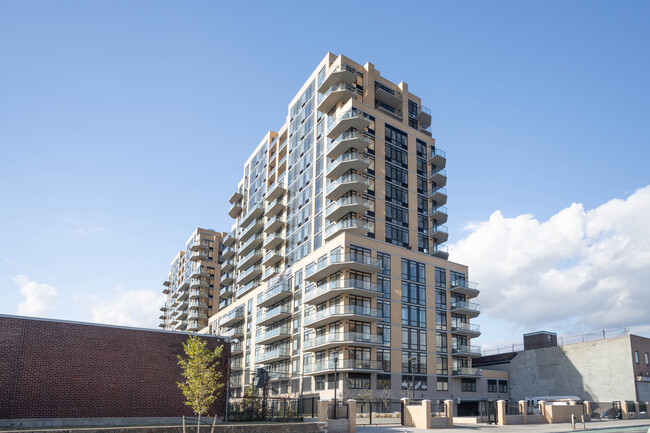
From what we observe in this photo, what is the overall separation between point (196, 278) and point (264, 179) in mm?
39555

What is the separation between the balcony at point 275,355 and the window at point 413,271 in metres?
18.0

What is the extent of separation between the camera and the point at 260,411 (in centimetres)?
3959

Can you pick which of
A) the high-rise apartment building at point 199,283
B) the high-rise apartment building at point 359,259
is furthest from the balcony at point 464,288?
the high-rise apartment building at point 199,283

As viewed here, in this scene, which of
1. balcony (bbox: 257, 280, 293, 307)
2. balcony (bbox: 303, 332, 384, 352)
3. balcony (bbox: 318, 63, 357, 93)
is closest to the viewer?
balcony (bbox: 303, 332, 384, 352)

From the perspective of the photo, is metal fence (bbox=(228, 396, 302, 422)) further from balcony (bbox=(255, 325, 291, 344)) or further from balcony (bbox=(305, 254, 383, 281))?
balcony (bbox=(255, 325, 291, 344))

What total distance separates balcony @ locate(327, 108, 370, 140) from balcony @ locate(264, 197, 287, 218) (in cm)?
1726

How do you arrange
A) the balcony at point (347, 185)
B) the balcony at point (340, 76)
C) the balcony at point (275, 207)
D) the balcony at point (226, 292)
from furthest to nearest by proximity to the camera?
the balcony at point (226, 292)
the balcony at point (275, 207)
the balcony at point (340, 76)
the balcony at point (347, 185)

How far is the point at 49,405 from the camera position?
30.8 meters

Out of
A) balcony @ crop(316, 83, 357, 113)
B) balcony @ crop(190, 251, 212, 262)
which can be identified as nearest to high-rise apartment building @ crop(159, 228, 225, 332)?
balcony @ crop(190, 251, 212, 262)

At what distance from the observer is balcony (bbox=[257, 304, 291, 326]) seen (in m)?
69.8

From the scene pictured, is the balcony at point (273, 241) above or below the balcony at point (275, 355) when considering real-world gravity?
above

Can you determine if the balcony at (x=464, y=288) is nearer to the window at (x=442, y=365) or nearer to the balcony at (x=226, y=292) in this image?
the window at (x=442, y=365)

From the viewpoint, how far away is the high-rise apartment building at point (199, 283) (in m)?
118

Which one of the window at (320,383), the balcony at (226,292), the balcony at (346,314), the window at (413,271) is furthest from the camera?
the balcony at (226,292)
